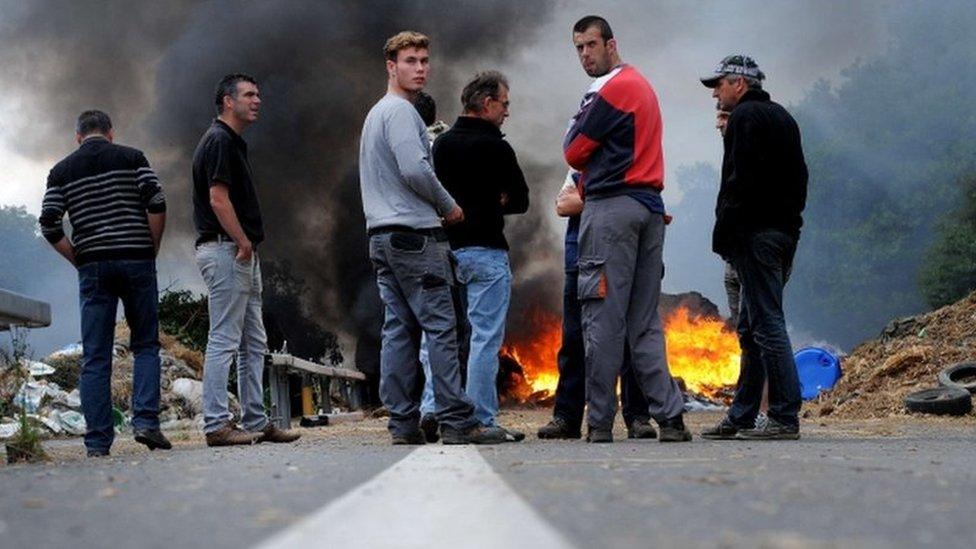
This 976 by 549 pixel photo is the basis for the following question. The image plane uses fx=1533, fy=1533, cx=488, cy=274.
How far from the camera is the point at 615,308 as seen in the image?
25.3 ft

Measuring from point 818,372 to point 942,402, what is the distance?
6.81 m

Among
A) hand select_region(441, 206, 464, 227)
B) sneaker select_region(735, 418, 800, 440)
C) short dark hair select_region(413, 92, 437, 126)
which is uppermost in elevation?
short dark hair select_region(413, 92, 437, 126)

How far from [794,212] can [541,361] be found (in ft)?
51.5

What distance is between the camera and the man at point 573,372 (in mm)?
8555

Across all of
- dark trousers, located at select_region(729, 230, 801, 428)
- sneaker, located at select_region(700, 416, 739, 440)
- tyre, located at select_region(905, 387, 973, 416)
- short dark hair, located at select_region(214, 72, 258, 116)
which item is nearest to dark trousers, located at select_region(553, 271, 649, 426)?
sneaker, located at select_region(700, 416, 739, 440)

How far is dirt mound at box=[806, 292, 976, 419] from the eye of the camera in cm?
1562

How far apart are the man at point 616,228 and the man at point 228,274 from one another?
2.09m

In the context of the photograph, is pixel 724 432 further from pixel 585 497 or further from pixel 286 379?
pixel 286 379

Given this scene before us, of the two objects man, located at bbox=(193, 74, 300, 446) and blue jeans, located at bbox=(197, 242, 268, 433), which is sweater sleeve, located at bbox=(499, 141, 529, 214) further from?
blue jeans, located at bbox=(197, 242, 268, 433)

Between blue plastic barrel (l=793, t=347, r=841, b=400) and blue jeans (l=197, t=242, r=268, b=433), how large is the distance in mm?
12271

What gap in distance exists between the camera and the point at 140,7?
30.1 metres

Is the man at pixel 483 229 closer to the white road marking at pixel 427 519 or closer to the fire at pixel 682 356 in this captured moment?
the white road marking at pixel 427 519

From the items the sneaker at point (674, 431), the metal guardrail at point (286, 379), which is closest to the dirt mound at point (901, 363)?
the metal guardrail at point (286, 379)

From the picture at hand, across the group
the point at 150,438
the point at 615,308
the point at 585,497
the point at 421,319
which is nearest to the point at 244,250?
the point at 150,438
